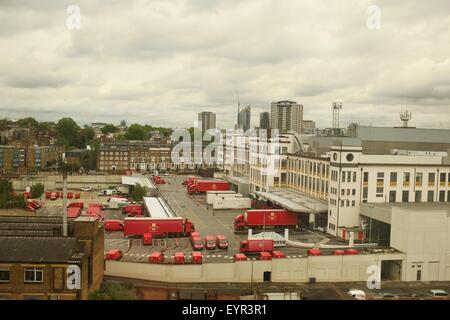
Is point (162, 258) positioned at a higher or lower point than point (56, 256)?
lower

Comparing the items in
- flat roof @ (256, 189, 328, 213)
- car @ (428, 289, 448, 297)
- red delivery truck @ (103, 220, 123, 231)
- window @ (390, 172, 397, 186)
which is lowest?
car @ (428, 289, 448, 297)

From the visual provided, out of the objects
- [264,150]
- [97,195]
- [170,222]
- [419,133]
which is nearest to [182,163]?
[97,195]

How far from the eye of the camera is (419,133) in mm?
31406

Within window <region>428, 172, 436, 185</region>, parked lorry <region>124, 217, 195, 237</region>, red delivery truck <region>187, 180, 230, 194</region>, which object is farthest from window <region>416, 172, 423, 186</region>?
red delivery truck <region>187, 180, 230, 194</region>

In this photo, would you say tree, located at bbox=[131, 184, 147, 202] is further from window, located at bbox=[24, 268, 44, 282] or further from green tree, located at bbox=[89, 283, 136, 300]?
window, located at bbox=[24, 268, 44, 282]

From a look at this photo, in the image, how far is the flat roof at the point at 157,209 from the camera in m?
24.9

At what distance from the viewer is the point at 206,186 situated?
3875 cm

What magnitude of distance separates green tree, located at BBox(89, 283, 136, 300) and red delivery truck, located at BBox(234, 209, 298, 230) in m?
10.9

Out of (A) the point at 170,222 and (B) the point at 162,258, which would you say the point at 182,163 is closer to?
(A) the point at 170,222

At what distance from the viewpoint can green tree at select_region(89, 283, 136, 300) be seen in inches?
464

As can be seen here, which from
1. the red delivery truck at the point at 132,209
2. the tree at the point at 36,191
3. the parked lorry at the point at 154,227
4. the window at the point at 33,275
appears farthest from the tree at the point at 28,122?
the window at the point at 33,275

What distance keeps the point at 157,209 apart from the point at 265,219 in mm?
6469

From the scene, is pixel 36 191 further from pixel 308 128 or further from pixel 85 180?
pixel 308 128
